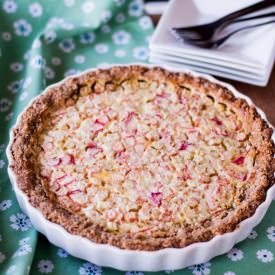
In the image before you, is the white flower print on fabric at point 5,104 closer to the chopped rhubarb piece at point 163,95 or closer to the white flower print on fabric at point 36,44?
the white flower print on fabric at point 36,44

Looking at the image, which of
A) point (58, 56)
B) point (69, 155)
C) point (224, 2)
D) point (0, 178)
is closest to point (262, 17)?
point (224, 2)

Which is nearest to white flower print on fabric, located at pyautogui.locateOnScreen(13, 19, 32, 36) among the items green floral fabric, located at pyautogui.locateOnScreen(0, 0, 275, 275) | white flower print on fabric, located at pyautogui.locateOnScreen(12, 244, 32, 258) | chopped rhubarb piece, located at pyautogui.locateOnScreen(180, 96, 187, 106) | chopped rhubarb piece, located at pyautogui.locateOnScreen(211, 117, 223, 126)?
green floral fabric, located at pyautogui.locateOnScreen(0, 0, 275, 275)

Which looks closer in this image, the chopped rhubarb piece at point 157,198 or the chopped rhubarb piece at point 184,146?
the chopped rhubarb piece at point 157,198

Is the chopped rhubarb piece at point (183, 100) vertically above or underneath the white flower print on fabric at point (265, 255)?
A: above

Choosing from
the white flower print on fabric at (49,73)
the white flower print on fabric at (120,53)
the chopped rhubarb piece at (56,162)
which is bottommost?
the white flower print on fabric at (120,53)

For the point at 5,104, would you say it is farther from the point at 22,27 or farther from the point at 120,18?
the point at 120,18

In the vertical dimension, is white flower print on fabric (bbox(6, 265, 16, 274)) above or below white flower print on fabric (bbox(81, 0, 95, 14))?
below

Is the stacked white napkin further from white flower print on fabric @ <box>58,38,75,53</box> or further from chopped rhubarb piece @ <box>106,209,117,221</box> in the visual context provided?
chopped rhubarb piece @ <box>106,209,117,221</box>

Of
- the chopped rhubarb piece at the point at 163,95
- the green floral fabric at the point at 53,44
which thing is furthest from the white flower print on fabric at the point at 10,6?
the chopped rhubarb piece at the point at 163,95
